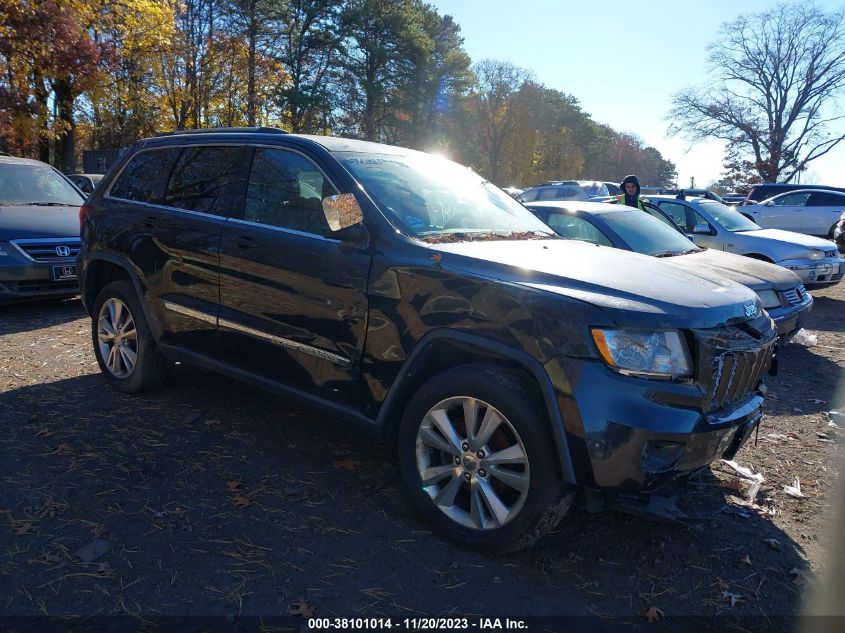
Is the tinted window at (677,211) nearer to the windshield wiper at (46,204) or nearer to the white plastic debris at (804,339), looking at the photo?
the white plastic debris at (804,339)

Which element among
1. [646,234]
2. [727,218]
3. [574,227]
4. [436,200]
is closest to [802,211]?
[727,218]

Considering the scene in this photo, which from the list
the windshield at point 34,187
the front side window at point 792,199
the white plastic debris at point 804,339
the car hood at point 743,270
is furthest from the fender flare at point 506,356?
the front side window at point 792,199

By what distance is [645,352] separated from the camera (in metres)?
2.59

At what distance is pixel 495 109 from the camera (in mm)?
52750

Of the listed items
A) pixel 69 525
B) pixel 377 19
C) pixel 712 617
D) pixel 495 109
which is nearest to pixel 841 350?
pixel 712 617

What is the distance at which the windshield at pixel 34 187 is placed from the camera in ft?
26.4

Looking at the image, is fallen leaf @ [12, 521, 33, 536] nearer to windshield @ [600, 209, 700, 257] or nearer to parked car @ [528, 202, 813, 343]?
parked car @ [528, 202, 813, 343]

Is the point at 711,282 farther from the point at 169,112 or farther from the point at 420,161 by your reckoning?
the point at 169,112

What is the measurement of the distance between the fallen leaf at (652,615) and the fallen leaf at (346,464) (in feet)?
5.88

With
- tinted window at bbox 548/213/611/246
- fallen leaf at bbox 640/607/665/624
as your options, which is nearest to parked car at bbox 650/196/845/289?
tinted window at bbox 548/213/611/246

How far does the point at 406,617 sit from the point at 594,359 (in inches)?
50.8

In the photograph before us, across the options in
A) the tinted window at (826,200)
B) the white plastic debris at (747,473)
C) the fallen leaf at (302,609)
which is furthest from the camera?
the tinted window at (826,200)

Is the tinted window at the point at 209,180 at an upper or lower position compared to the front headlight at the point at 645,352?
upper

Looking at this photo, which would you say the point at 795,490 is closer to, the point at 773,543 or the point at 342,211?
the point at 773,543
